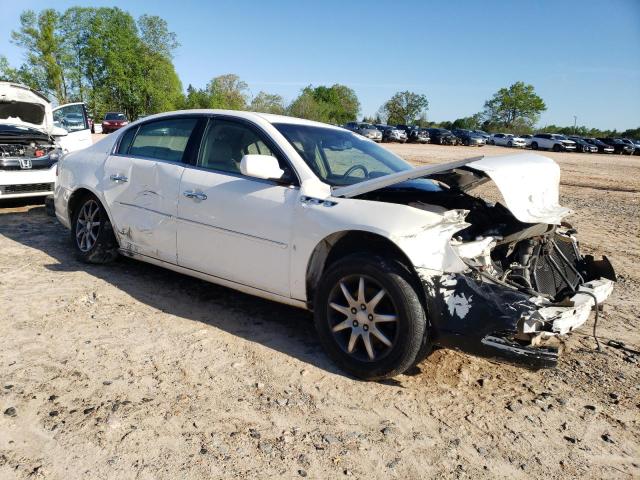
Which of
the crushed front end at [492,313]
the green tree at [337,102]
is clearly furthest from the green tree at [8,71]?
the crushed front end at [492,313]

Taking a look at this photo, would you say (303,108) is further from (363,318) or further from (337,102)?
(363,318)

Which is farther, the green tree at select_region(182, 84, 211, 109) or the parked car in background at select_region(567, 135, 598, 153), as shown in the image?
the green tree at select_region(182, 84, 211, 109)

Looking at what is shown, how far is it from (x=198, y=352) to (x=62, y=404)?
0.92m

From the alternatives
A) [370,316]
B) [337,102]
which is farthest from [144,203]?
[337,102]

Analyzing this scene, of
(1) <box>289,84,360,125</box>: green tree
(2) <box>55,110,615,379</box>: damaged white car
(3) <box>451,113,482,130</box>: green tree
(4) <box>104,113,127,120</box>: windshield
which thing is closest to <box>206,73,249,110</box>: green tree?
(1) <box>289,84,360,125</box>: green tree

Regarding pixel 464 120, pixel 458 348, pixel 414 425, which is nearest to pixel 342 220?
pixel 458 348

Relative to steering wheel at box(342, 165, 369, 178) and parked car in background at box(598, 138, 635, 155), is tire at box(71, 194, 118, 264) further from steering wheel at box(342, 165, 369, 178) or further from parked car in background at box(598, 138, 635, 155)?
parked car in background at box(598, 138, 635, 155)

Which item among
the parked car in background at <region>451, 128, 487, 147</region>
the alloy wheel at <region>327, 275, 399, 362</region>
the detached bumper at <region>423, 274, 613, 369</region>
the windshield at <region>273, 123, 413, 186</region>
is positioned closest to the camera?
the detached bumper at <region>423, 274, 613, 369</region>

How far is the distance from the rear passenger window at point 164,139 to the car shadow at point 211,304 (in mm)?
1208

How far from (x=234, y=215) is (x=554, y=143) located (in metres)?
48.7

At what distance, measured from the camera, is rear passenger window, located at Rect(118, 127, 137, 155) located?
4.88 m

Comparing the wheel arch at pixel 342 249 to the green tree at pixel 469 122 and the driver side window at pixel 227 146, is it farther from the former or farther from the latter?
the green tree at pixel 469 122

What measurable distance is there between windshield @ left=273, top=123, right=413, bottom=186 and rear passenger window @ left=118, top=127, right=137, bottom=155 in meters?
1.73

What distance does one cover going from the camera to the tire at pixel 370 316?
297 cm
